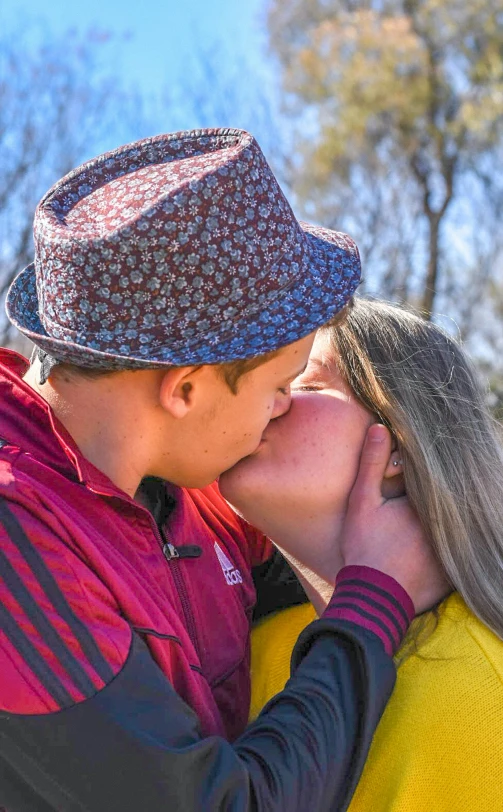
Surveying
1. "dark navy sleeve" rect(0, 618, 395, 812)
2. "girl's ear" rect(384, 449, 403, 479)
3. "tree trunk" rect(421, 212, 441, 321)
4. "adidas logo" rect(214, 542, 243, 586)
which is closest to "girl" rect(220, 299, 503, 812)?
"girl's ear" rect(384, 449, 403, 479)

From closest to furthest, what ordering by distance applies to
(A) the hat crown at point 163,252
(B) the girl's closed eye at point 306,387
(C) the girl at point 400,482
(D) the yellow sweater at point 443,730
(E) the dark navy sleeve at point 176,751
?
(E) the dark navy sleeve at point 176,751
(A) the hat crown at point 163,252
(D) the yellow sweater at point 443,730
(C) the girl at point 400,482
(B) the girl's closed eye at point 306,387

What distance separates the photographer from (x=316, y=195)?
15961 millimetres

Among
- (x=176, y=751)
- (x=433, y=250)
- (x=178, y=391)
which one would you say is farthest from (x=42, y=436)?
(x=433, y=250)

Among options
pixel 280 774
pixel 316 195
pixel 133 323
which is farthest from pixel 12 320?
pixel 316 195

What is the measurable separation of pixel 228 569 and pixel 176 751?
94 centimetres

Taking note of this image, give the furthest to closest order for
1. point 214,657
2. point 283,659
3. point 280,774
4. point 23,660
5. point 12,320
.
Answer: point 283,659, point 214,657, point 12,320, point 280,774, point 23,660

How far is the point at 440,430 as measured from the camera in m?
2.45

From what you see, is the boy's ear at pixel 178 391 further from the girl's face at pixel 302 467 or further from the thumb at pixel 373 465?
the thumb at pixel 373 465

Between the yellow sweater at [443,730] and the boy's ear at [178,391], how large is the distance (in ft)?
2.70

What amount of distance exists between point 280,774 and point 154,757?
288mm

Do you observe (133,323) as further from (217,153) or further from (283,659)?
(283,659)

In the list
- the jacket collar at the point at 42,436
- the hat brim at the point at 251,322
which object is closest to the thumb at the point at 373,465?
the hat brim at the point at 251,322

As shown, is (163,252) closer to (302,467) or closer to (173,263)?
(173,263)

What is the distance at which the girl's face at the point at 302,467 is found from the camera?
242cm
